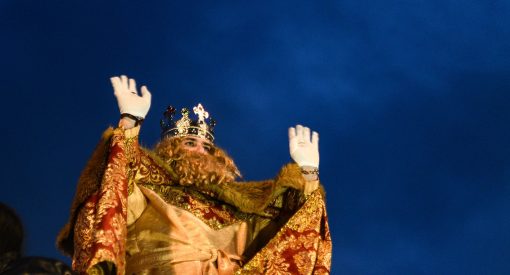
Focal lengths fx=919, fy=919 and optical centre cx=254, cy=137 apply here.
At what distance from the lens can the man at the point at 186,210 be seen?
15.0 feet

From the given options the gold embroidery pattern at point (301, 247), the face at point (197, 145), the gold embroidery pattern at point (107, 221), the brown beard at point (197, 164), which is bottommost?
the gold embroidery pattern at point (107, 221)

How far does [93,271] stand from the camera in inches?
168

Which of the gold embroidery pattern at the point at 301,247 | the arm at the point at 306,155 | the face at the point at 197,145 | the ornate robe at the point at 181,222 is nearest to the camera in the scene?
the ornate robe at the point at 181,222

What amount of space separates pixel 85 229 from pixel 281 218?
1390mm

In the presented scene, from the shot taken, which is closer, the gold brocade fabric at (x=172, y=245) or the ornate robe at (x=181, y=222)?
the ornate robe at (x=181, y=222)

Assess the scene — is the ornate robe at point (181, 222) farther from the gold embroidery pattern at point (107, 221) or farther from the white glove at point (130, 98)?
the white glove at point (130, 98)

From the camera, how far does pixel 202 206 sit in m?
5.31

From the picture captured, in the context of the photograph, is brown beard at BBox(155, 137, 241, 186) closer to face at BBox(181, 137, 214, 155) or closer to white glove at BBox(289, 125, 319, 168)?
face at BBox(181, 137, 214, 155)

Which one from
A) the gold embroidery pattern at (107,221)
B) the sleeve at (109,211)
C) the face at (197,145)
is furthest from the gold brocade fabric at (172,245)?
the face at (197,145)

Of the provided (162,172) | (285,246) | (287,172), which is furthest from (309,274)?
(162,172)

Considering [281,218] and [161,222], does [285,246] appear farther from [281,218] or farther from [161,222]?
[161,222]

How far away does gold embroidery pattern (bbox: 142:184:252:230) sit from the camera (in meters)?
5.24

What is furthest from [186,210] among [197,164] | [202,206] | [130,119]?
[130,119]

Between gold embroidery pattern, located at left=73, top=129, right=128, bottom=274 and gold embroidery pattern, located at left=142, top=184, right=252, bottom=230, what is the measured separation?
49 centimetres
